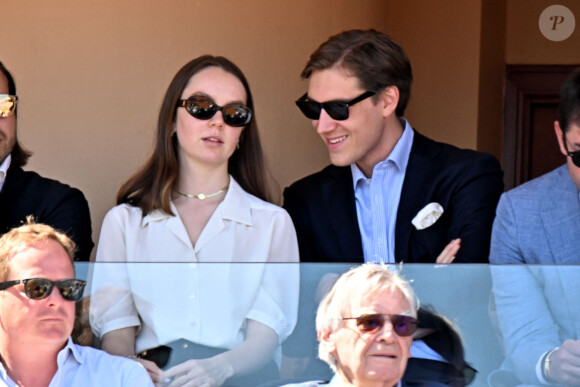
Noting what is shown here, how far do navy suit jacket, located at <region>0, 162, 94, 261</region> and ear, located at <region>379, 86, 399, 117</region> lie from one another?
3.61 ft

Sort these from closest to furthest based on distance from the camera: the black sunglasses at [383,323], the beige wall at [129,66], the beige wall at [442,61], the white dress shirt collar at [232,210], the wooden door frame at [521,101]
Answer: the black sunglasses at [383,323] < the white dress shirt collar at [232,210] < the beige wall at [129,66] < the beige wall at [442,61] < the wooden door frame at [521,101]

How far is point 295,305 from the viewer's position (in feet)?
10.6

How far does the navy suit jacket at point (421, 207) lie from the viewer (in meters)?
3.89

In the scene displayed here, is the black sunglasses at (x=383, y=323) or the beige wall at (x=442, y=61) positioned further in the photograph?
the beige wall at (x=442, y=61)

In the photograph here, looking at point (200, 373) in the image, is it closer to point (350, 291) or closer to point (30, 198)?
point (350, 291)

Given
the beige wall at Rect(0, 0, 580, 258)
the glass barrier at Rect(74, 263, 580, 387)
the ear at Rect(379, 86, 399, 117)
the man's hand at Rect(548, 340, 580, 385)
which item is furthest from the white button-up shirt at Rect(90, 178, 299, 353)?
the beige wall at Rect(0, 0, 580, 258)

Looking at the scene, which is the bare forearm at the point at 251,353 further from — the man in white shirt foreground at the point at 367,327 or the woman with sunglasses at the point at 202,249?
the man in white shirt foreground at the point at 367,327

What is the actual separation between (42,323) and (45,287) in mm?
99

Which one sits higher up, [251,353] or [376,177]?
[376,177]

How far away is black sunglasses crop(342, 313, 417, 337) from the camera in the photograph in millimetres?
3092

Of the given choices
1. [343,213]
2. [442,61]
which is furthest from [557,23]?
[343,213]

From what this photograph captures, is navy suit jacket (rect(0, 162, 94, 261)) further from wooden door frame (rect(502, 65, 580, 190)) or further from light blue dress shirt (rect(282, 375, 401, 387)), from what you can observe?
wooden door frame (rect(502, 65, 580, 190))

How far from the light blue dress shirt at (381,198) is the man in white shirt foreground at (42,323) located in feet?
3.67

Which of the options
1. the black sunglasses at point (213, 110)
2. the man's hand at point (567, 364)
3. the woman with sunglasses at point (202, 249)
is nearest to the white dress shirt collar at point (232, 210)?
the woman with sunglasses at point (202, 249)
